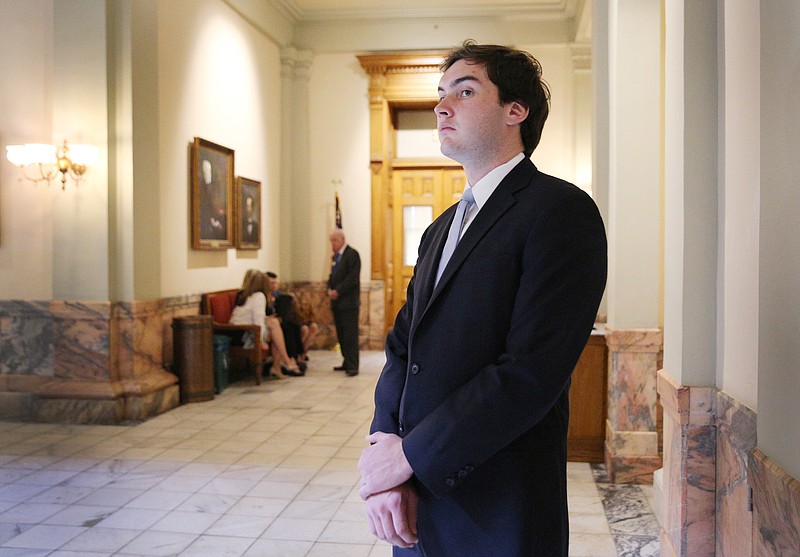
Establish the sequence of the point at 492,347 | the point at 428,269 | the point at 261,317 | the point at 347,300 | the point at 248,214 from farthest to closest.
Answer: the point at 248,214
the point at 347,300
the point at 261,317
the point at 428,269
the point at 492,347

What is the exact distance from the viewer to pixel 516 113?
5.32ft

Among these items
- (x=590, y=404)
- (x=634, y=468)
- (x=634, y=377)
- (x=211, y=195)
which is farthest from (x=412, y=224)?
(x=634, y=468)

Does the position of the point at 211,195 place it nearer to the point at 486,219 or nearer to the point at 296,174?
the point at 296,174

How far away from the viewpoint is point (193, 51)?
330 inches

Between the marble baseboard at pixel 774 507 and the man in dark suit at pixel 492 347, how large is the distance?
1.39 ft

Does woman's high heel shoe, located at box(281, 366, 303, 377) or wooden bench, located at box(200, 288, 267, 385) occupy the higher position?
wooden bench, located at box(200, 288, 267, 385)

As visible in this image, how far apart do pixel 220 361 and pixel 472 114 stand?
279 inches

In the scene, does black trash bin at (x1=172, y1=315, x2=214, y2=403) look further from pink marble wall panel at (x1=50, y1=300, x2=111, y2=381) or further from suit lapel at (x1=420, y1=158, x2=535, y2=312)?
suit lapel at (x1=420, y1=158, x2=535, y2=312)

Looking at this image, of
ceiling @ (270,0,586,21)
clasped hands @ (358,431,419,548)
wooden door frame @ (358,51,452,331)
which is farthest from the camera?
wooden door frame @ (358,51,452,331)

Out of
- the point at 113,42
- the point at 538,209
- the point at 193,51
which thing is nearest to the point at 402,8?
the point at 193,51

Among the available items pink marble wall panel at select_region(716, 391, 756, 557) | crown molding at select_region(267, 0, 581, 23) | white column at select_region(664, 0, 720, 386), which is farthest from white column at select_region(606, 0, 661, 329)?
crown molding at select_region(267, 0, 581, 23)

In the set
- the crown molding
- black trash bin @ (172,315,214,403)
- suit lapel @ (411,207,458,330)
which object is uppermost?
the crown molding

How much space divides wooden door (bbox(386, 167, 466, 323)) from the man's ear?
34.3 ft

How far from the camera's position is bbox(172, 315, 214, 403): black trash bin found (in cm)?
739
